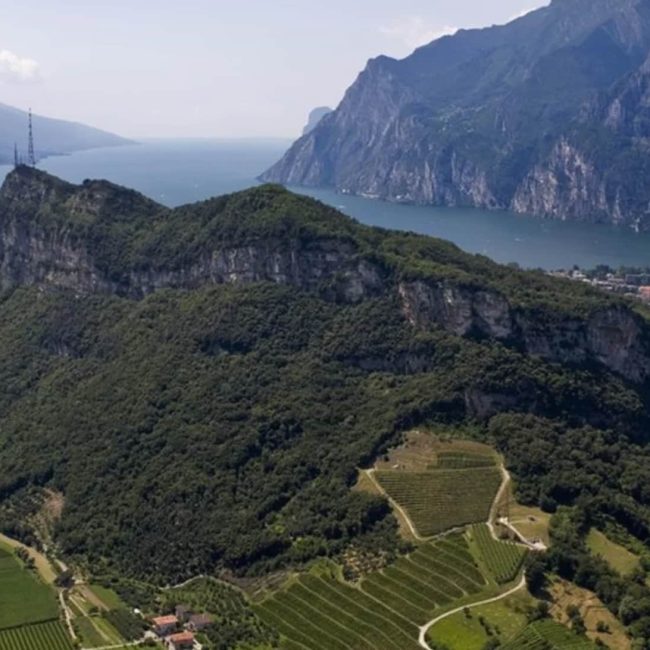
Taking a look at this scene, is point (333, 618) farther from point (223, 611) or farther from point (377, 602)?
point (223, 611)

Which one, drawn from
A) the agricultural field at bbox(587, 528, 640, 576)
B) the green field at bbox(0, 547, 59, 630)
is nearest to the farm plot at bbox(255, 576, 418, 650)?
the green field at bbox(0, 547, 59, 630)

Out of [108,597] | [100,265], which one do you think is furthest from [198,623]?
[100,265]

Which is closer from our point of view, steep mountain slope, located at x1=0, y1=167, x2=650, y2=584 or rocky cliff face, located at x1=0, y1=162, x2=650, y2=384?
steep mountain slope, located at x1=0, y1=167, x2=650, y2=584

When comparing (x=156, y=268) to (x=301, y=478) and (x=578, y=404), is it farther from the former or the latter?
(x=578, y=404)

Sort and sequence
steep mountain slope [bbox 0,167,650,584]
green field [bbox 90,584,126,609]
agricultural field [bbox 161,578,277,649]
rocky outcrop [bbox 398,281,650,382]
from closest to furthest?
agricultural field [bbox 161,578,277,649] < green field [bbox 90,584,126,609] < steep mountain slope [bbox 0,167,650,584] < rocky outcrop [bbox 398,281,650,382]

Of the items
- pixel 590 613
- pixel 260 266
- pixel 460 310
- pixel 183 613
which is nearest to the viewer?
pixel 590 613

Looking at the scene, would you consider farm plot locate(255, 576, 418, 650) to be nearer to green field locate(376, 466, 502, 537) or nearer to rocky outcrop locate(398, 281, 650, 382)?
green field locate(376, 466, 502, 537)

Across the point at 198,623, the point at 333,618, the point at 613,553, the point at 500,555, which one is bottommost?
the point at 198,623
